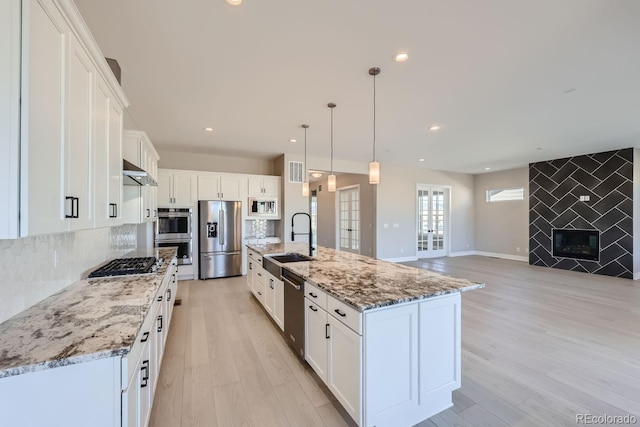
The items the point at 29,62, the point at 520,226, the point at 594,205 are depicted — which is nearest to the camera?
the point at 29,62

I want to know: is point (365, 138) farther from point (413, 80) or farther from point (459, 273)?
point (459, 273)

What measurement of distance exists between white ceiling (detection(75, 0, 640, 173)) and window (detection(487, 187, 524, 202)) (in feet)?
11.0

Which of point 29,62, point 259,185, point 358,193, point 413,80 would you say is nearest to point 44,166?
point 29,62

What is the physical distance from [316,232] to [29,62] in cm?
894

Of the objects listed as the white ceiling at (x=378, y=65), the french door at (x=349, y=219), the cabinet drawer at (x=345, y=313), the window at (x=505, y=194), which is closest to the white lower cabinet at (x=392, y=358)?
the cabinet drawer at (x=345, y=313)

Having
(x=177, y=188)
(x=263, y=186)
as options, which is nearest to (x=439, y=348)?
(x=263, y=186)

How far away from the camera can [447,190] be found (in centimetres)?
868

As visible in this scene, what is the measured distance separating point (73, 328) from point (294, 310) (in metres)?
1.60

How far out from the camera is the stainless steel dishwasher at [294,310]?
2.38m

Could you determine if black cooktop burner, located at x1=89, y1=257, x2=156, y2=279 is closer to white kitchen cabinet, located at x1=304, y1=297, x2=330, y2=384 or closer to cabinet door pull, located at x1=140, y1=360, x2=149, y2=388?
cabinet door pull, located at x1=140, y1=360, x2=149, y2=388

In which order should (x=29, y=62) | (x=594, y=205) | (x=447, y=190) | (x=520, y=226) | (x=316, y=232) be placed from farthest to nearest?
1. (x=316, y=232)
2. (x=447, y=190)
3. (x=520, y=226)
4. (x=594, y=205)
5. (x=29, y=62)

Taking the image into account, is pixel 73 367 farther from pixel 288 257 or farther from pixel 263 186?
pixel 263 186

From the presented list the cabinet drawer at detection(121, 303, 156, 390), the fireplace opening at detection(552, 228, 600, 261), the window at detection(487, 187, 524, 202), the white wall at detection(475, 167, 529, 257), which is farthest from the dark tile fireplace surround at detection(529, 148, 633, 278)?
the cabinet drawer at detection(121, 303, 156, 390)

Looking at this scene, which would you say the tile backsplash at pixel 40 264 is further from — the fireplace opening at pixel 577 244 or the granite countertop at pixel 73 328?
the fireplace opening at pixel 577 244
